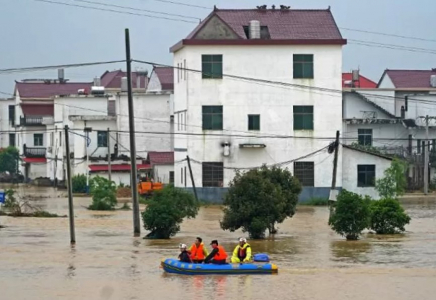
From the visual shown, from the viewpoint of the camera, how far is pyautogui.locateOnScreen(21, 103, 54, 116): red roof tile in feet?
364

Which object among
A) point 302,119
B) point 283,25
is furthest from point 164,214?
point 283,25

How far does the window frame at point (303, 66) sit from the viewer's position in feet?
224

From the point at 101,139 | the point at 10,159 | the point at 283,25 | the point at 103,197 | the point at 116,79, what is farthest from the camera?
the point at 116,79

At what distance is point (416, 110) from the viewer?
87.6 meters

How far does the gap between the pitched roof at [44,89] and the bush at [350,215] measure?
70369mm

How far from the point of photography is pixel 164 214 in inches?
1773

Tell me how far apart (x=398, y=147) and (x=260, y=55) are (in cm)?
2131

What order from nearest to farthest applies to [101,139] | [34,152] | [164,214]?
1. [164,214]
2. [101,139]
3. [34,152]

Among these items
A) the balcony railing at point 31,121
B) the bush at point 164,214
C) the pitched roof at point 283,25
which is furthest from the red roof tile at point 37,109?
the bush at point 164,214

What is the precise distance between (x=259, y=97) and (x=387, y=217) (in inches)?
849

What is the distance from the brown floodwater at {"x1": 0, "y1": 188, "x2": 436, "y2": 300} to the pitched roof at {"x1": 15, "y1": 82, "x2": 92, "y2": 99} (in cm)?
6045

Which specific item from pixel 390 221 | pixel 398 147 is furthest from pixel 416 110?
pixel 390 221

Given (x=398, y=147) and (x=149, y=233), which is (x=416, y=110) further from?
(x=149, y=233)

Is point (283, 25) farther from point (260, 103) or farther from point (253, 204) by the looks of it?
point (253, 204)
